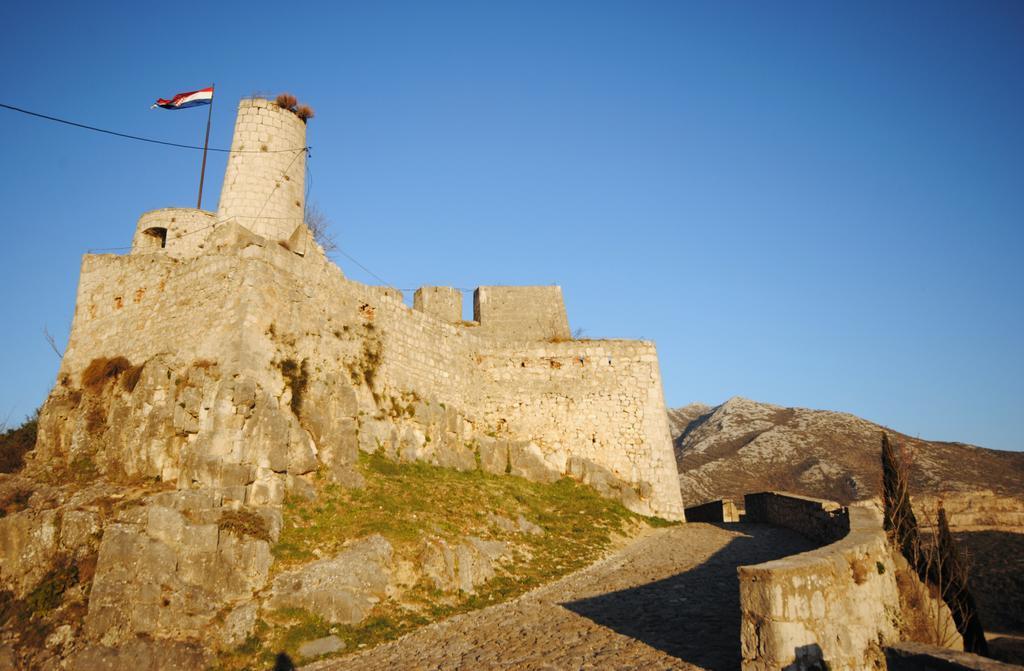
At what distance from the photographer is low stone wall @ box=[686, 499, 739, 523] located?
2555cm

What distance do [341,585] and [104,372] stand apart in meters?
10.0

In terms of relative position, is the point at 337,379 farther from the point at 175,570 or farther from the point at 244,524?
the point at 175,570

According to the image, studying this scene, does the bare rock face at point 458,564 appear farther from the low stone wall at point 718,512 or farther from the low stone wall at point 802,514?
the low stone wall at point 718,512

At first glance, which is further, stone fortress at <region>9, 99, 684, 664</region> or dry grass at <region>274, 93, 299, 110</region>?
dry grass at <region>274, 93, 299, 110</region>

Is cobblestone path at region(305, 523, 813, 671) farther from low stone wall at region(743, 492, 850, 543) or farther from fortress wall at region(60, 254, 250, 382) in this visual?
fortress wall at region(60, 254, 250, 382)

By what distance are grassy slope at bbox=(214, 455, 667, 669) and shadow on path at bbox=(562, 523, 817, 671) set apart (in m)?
2.69

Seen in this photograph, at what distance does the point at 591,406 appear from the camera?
26406 millimetres

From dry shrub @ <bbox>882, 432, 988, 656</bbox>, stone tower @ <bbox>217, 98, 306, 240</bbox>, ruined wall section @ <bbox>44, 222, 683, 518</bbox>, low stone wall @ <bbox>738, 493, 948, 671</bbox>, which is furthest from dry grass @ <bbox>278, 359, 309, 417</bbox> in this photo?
dry shrub @ <bbox>882, 432, 988, 656</bbox>

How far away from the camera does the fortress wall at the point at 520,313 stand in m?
27.9

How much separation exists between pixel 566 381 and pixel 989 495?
23.1 m

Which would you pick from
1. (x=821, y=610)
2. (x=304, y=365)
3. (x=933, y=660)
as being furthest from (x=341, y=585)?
(x=933, y=660)

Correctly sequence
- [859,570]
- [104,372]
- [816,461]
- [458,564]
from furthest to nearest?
[816,461] < [104,372] < [458,564] < [859,570]

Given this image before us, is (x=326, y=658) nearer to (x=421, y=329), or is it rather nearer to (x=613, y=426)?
(x=421, y=329)

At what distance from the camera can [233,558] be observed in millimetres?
12695
